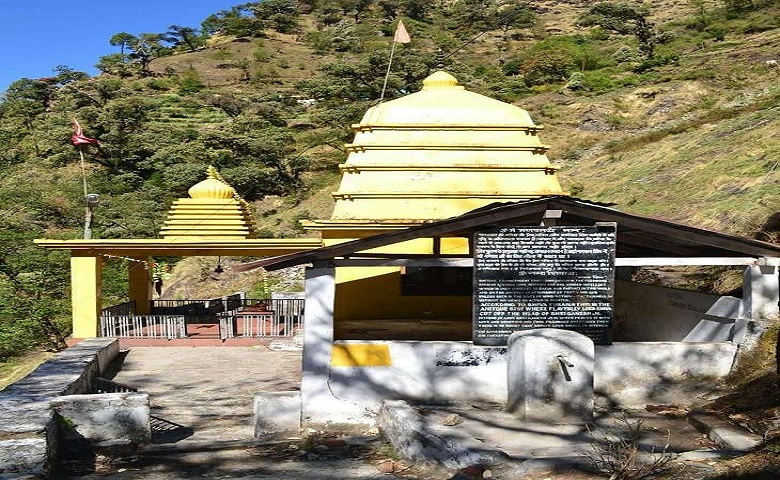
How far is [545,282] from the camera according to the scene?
8258 mm

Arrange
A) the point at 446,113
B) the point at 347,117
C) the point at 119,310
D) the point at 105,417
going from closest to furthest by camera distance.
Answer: the point at 105,417 < the point at 446,113 < the point at 119,310 < the point at 347,117

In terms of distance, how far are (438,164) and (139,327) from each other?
7.14m

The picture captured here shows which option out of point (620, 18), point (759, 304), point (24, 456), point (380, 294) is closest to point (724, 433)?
point (759, 304)

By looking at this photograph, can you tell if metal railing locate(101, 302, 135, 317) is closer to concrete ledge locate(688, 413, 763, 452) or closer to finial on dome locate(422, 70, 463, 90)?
finial on dome locate(422, 70, 463, 90)

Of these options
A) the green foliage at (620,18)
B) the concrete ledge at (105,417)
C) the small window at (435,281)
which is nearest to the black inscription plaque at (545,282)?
the concrete ledge at (105,417)

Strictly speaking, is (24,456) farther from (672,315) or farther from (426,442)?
(672,315)

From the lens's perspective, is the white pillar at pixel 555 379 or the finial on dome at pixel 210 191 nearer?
the white pillar at pixel 555 379

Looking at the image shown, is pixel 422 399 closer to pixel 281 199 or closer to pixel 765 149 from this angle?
pixel 765 149

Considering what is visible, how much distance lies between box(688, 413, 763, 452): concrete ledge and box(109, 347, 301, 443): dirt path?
4.64 metres

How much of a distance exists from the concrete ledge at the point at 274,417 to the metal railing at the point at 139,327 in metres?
8.04

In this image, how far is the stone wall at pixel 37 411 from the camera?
6160mm

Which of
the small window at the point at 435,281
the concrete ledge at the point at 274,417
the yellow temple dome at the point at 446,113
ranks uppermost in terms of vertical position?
the yellow temple dome at the point at 446,113

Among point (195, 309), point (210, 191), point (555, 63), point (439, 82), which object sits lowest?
point (195, 309)

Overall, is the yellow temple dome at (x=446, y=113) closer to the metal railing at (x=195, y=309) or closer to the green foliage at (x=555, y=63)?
the metal railing at (x=195, y=309)
